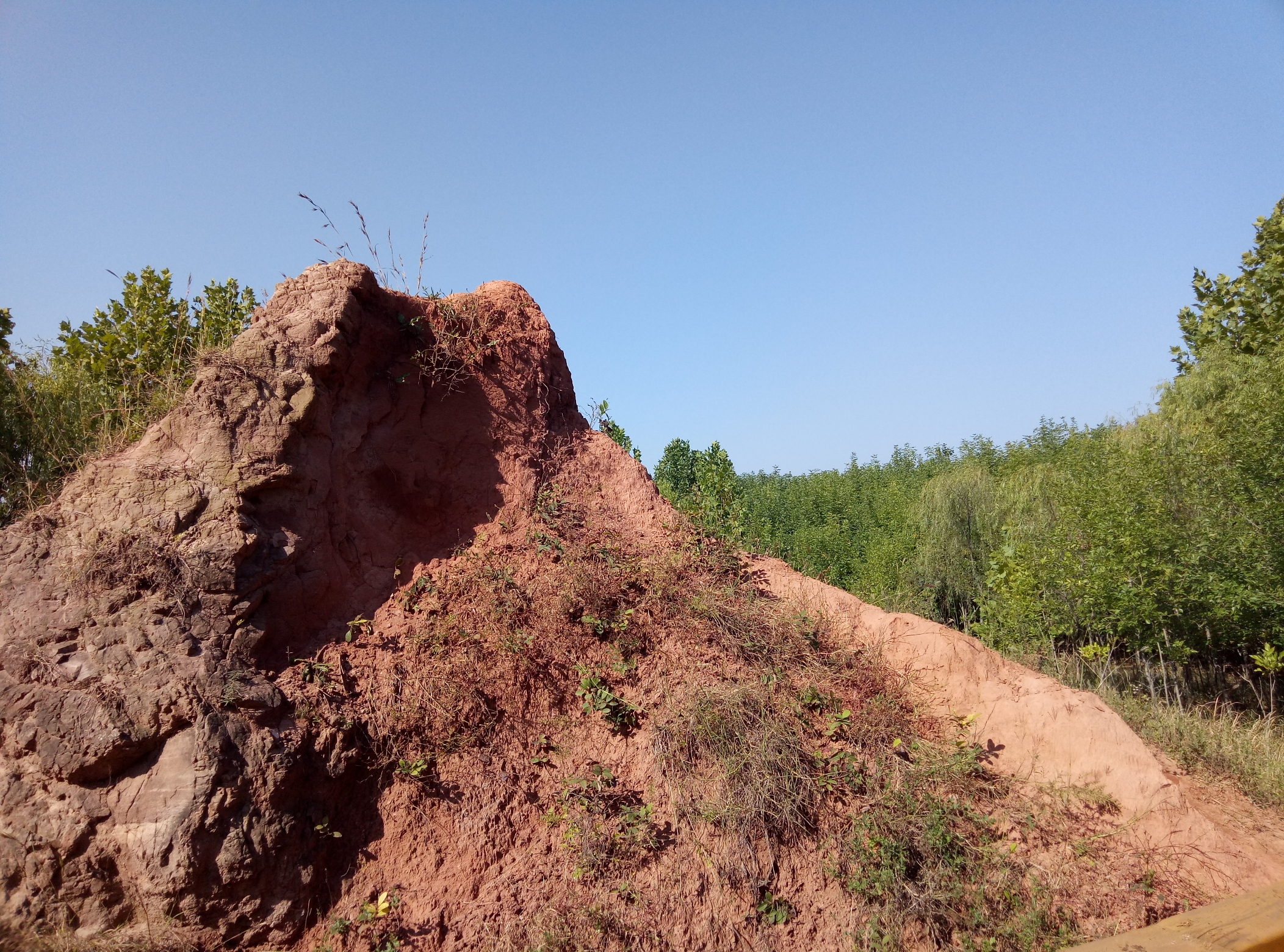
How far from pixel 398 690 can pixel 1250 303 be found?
2309 centimetres

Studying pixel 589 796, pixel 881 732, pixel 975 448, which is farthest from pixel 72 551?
pixel 975 448

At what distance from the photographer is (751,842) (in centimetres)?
513

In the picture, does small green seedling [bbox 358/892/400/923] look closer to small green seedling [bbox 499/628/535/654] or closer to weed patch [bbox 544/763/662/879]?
weed patch [bbox 544/763/662/879]

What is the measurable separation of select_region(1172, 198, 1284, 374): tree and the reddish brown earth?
54.1 feet

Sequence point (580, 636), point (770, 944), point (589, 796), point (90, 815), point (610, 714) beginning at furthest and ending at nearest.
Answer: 1. point (580, 636)
2. point (610, 714)
3. point (589, 796)
4. point (770, 944)
5. point (90, 815)

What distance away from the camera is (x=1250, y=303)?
63.6ft

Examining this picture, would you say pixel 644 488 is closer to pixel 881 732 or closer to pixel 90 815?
pixel 881 732

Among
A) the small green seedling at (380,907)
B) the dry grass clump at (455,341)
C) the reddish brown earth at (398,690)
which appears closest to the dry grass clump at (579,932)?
the reddish brown earth at (398,690)

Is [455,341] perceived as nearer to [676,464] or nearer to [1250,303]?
[676,464]

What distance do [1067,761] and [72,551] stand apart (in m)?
7.59

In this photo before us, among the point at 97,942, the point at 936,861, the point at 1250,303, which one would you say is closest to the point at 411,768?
the point at 97,942

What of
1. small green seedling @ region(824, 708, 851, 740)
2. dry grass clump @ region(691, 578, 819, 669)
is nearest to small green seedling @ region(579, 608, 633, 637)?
dry grass clump @ region(691, 578, 819, 669)

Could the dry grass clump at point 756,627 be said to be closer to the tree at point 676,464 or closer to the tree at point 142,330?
the tree at point 142,330

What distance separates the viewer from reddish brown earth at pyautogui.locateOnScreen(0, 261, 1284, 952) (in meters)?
4.33
